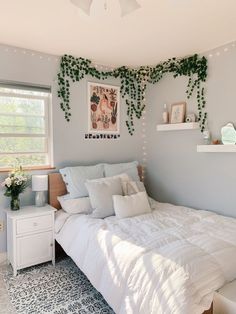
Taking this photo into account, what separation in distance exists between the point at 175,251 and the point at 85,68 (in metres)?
2.45

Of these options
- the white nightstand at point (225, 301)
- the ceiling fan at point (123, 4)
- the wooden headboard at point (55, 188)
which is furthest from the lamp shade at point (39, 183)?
the white nightstand at point (225, 301)

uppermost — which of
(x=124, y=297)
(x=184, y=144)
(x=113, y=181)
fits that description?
(x=184, y=144)

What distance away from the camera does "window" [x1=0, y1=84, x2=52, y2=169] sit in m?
2.76

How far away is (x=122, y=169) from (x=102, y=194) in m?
0.69

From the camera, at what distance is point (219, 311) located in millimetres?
1431

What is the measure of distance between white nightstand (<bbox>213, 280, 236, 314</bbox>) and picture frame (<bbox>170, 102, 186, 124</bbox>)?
213 centimetres

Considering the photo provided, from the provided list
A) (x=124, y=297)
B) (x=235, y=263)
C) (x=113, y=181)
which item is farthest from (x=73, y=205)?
(x=235, y=263)

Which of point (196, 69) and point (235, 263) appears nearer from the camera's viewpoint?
point (235, 263)

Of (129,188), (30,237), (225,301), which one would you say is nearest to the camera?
(225,301)

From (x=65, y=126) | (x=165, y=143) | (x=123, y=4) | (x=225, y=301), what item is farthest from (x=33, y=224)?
(x=123, y=4)

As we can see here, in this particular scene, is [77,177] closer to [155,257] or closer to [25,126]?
[25,126]

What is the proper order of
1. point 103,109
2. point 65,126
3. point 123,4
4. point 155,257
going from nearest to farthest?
point 123,4 < point 155,257 < point 65,126 < point 103,109

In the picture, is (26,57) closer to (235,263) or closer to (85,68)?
(85,68)

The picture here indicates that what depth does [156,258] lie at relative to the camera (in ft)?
5.38
